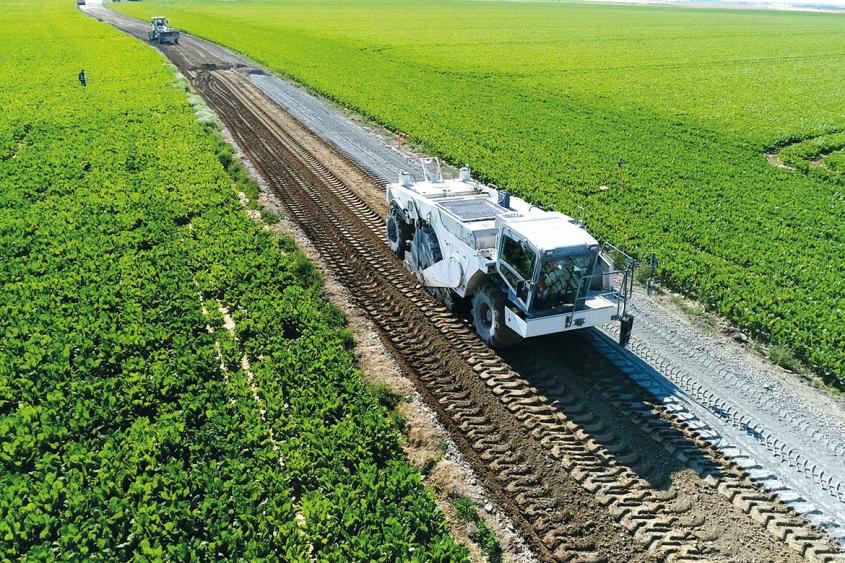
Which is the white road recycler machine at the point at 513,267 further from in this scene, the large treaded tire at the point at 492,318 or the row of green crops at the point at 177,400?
the row of green crops at the point at 177,400

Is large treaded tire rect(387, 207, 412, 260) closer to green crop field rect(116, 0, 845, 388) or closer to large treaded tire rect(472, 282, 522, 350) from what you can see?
large treaded tire rect(472, 282, 522, 350)

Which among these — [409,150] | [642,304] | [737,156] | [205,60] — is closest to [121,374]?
[642,304]

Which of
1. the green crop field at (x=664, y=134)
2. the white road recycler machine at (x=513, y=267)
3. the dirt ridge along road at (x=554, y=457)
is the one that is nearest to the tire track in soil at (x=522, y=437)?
the dirt ridge along road at (x=554, y=457)

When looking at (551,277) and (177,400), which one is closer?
(177,400)

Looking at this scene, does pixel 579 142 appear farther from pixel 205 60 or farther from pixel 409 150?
pixel 205 60

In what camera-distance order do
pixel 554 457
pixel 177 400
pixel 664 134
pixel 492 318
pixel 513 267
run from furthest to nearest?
pixel 664 134, pixel 492 318, pixel 513 267, pixel 177 400, pixel 554 457

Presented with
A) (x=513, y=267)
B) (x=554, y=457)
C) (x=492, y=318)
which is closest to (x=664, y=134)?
(x=492, y=318)

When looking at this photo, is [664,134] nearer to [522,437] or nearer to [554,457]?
[522,437]
